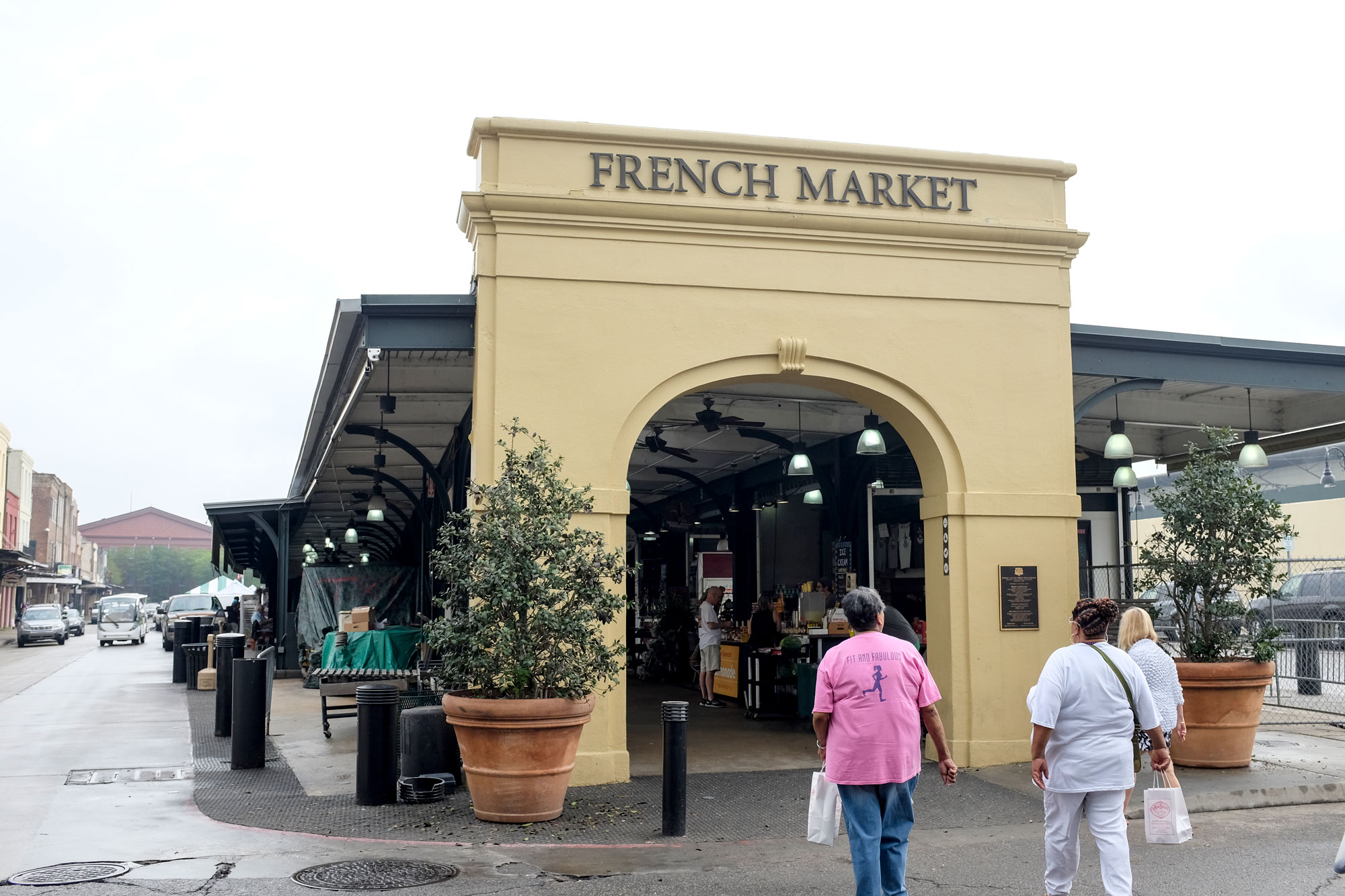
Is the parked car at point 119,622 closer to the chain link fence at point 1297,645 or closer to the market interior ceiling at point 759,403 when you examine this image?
the market interior ceiling at point 759,403

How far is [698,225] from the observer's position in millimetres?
10547

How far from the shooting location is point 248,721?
1066 centimetres

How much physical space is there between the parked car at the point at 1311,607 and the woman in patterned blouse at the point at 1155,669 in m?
3.40

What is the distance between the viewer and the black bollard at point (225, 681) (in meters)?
13.3

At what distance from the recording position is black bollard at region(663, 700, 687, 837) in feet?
25.7

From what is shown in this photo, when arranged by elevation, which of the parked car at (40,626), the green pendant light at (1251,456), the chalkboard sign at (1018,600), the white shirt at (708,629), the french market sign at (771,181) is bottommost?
the parked car at (40,626)

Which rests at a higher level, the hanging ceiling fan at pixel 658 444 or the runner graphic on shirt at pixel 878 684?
the hanging ceiling fan at pixel 658 444

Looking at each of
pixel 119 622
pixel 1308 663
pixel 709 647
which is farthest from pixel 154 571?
pixel 1308 663

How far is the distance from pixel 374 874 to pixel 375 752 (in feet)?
6.83

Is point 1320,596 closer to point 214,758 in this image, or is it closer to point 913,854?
point 913,854

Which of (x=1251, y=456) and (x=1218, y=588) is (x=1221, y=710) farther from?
(x=1251, y=456)

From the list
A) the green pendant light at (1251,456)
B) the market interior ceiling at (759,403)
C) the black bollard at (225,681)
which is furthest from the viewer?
the green pendant light at (1251,456)

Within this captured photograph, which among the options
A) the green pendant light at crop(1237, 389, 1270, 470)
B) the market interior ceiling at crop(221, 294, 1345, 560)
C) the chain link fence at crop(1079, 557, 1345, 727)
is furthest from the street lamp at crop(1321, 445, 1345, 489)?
Result: the green pendant light at crop(1237, 389, 1270, 470)

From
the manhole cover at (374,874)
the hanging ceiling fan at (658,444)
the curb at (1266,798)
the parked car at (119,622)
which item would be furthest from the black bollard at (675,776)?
the parked car at (119,622)
